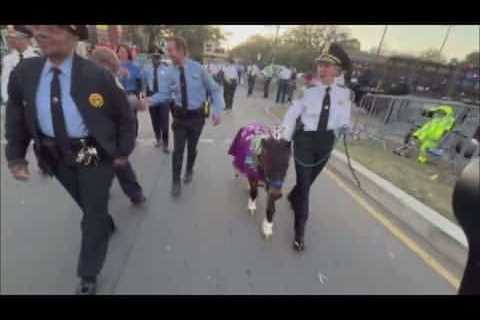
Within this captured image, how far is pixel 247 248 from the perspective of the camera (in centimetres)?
313

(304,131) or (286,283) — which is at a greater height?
(304,131)

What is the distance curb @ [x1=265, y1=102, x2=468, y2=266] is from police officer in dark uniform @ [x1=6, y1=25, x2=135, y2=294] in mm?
3117

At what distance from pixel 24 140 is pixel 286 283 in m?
2.44

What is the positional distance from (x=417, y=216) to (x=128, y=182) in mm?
3712

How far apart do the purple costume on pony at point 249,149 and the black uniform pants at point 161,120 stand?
2.12 m

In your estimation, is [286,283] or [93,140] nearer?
[93,140]

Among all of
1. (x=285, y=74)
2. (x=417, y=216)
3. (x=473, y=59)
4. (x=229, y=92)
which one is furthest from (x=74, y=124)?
(x=473, y=59)

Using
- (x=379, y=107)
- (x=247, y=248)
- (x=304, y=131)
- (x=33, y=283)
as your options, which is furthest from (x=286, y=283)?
(x=379, y=107)

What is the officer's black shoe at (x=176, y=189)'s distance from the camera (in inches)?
165

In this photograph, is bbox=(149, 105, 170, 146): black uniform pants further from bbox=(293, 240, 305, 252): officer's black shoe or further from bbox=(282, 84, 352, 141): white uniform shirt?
bbox=(293, 240, 305, 252): officer's black shoe

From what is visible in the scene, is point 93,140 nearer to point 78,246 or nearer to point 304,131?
point 78,246

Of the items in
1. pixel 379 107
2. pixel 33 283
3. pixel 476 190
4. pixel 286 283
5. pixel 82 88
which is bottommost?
pixel 33 283

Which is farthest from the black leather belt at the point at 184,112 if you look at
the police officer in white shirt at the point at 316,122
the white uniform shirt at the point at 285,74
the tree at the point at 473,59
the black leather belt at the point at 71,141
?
the tree at the point at 473,59

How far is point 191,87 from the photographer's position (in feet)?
12.9
